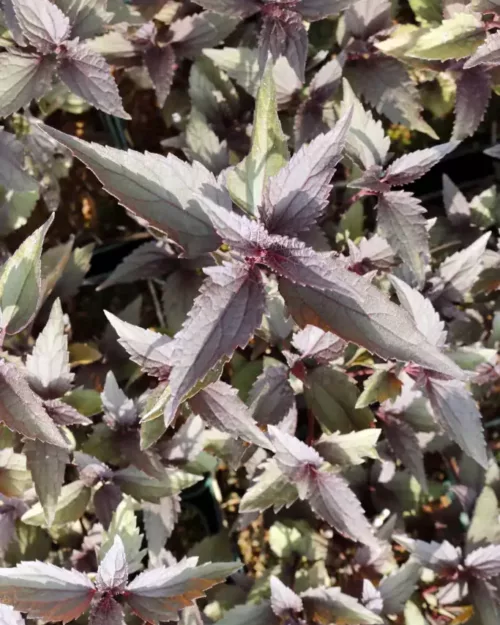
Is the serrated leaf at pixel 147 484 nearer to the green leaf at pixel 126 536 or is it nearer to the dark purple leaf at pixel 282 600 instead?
the green leaf at pixel 126 536

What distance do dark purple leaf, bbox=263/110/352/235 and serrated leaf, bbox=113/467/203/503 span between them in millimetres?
624

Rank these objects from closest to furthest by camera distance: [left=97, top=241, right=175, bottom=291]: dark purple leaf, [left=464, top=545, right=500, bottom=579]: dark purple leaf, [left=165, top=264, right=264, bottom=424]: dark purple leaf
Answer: [left=165, top=264, right=264, bottom=424]: dark purple leaf
[left=464, top=545, right=500, bottom=579]: dark purple leaf
[left=97, top=241, right=175, bottom=291]: dark purple leaf

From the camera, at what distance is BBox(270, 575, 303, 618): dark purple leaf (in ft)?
3.65

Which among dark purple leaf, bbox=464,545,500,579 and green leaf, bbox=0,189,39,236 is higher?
green leaf, bbox=0,189,39,236

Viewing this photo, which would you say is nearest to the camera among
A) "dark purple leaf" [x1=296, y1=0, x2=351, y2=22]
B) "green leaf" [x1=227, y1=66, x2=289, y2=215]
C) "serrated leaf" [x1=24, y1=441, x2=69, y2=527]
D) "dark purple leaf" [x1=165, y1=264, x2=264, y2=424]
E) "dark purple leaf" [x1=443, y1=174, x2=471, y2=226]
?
"dark purple leaf" [x1=165, y1=264, x2=264, y2=424]

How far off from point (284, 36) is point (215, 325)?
688mm

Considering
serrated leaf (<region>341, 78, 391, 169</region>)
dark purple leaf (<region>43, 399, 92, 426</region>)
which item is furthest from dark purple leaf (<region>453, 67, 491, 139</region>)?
dark purple leaf (<region>43, 399, 92, 426</region>)

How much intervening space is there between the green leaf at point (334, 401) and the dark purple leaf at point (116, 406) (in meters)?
0.33

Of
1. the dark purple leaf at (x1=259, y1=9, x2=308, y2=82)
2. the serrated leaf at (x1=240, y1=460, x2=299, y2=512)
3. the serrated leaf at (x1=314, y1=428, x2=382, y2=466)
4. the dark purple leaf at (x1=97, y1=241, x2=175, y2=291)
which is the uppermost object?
the dark purple leaf at (x1=259, y1=9, x2=308, y2=82)

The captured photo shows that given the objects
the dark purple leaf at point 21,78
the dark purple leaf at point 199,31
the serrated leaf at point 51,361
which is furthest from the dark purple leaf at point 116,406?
the dark purple leaf at point 199,31

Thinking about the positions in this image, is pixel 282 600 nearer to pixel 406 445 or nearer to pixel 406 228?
pixel 406 445

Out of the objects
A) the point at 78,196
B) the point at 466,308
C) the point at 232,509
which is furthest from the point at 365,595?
the point at 78,196

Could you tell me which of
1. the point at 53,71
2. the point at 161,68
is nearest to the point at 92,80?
the point at 53,71

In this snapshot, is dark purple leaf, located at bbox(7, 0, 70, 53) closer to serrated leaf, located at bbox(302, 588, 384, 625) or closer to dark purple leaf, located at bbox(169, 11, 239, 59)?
dark purple leaf, located at bbox(169, 11, 239, 59)
